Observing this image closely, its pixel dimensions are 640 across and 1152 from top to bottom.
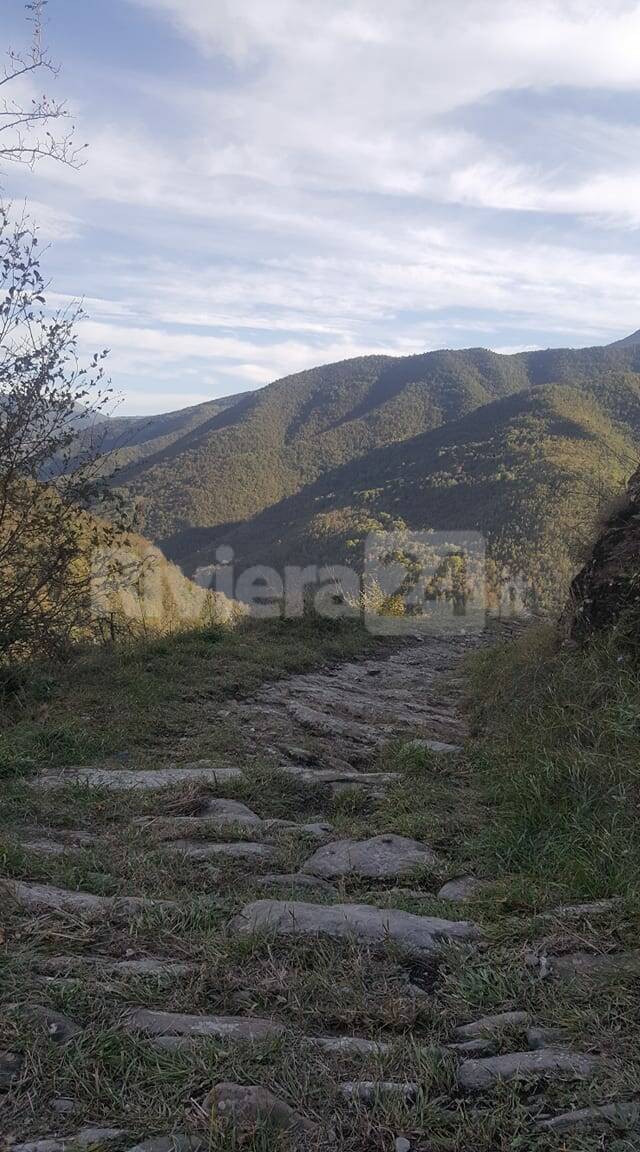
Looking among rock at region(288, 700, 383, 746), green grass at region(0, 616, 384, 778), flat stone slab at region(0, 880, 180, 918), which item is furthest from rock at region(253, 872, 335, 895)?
rock at region(288, 700, 383, 746)

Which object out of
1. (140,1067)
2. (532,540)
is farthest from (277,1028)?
(532,540)

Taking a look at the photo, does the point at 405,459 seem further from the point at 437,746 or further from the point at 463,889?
the point at 463,889

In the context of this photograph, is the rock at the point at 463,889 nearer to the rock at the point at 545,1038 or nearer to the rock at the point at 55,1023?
the rock at the point at 545,1038

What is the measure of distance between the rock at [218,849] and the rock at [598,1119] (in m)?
1.45

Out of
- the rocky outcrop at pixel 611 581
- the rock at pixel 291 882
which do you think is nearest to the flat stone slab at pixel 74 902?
the rock at pixel 291 882

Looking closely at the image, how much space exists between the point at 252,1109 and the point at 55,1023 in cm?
49

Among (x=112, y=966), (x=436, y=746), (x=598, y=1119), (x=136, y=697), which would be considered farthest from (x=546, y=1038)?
(x=136, y=697)

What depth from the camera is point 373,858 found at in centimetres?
259

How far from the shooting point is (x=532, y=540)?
22.7 metres

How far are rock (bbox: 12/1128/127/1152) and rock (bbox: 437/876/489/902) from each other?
128 centimetres

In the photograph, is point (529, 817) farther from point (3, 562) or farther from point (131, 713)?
point (3, 562)

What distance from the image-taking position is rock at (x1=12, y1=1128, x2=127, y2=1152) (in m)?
1.18

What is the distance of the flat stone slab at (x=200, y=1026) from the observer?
4.88 feet
